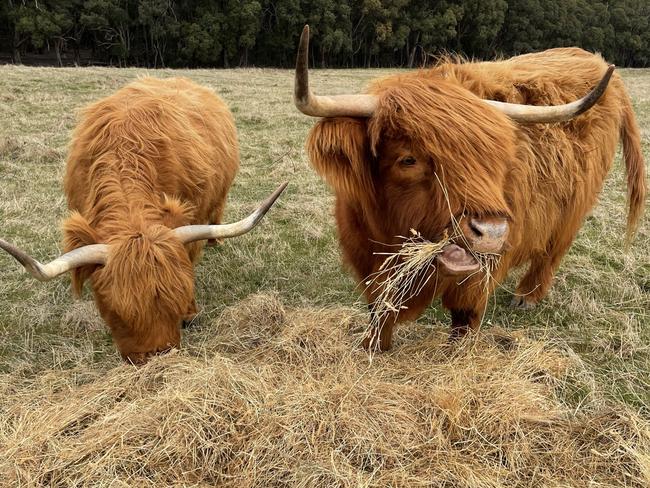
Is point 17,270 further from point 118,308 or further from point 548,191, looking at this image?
point 548,191

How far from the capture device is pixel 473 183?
202 cm

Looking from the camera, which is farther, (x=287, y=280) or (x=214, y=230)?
(x=287, y=280)

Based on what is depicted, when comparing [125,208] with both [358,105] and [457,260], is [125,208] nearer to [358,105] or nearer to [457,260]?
[358,105]

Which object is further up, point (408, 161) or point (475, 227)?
point (408, 161)

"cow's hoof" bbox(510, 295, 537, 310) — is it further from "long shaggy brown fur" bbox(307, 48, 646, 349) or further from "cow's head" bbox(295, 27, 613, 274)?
"cow's head" bbox(295, 27, 613, 274)

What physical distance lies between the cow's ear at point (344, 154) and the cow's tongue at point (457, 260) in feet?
1.60

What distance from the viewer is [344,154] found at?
2.27 metres

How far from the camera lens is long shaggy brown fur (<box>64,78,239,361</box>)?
2.60 m

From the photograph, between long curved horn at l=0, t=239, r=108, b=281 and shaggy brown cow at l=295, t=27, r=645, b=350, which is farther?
long curved horn at l=0, t=239, r=108, b=281

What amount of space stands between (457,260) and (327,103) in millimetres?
884

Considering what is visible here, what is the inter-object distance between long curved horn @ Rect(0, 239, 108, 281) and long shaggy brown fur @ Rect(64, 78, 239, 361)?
0.22 ft

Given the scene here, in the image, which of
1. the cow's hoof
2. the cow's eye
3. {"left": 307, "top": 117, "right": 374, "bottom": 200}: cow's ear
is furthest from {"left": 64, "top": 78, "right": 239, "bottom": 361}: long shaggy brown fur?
the cow's hoof

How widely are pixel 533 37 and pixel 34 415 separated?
48.5 metres

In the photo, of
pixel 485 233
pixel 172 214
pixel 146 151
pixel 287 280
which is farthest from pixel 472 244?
pixel 287 280
